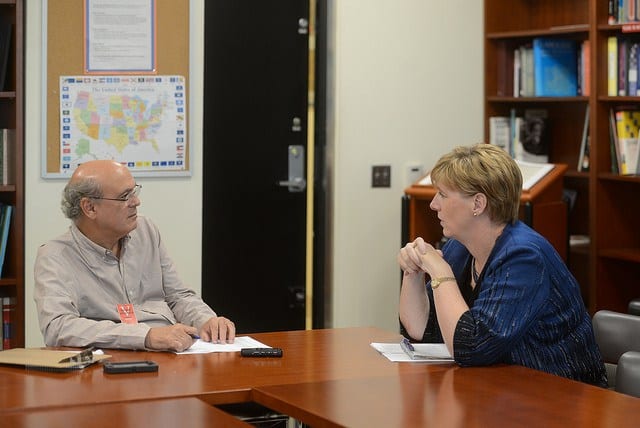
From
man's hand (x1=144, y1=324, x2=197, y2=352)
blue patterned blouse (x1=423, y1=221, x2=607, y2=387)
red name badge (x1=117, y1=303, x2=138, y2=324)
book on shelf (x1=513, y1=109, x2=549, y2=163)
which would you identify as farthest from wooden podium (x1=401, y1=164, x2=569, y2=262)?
man's hand (x1=144, y1=324, x2=197, y2=352)

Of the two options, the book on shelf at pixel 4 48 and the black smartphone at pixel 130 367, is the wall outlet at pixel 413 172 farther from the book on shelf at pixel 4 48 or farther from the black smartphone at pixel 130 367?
the black smartphone at pixel 130 367

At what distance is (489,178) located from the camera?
3289 mm

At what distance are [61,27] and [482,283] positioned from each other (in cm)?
271

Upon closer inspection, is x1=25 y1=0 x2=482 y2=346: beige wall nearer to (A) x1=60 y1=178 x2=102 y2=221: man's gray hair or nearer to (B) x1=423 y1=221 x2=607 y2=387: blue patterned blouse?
(A) x1=60 y1=178 x2=102 y2=221: man's gray hair

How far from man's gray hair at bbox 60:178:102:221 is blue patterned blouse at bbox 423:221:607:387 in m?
1.35

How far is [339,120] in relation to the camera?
5.62 metres

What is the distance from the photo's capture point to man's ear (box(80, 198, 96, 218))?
371cm

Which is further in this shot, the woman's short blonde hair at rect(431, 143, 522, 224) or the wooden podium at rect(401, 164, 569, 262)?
the wooden podium at rect(401, 164, 569, 262)

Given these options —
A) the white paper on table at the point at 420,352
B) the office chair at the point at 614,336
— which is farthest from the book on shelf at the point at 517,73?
the white paper on table at the point at 420,352

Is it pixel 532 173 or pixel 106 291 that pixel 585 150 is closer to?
pixel 532 173

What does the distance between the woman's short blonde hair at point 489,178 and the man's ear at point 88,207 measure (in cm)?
120

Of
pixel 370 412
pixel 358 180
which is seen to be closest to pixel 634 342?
pixel 370 412

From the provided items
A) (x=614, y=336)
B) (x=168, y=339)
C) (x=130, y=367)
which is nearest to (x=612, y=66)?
(x=614, y=336)

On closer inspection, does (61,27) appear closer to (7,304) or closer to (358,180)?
(7,304)
